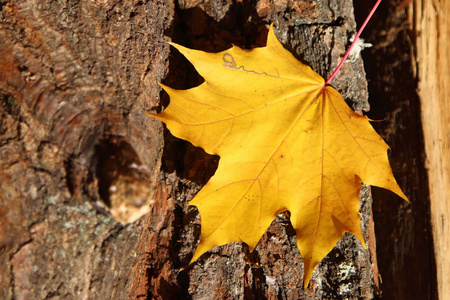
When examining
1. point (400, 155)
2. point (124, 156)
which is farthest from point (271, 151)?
point (400, 155)

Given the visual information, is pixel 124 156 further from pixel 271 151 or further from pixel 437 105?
pixel 437 105

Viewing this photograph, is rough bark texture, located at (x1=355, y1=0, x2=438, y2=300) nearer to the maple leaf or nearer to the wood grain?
the wood grain

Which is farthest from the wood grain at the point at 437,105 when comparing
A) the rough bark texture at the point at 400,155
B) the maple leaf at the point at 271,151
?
the maple leaf at the point at 271,151

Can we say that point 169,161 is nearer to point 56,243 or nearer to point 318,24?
point 56,243

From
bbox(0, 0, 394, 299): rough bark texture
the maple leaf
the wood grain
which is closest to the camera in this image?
bbox(0, 0, 394, 299): rough bark texture

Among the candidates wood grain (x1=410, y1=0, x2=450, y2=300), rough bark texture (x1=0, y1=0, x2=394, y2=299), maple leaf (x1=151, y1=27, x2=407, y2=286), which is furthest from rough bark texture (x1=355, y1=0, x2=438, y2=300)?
maple leaf (x1=151, y1=27, x2=407, y2=286)

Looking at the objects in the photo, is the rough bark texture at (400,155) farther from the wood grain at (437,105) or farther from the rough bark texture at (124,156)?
the rough bark texture at (124,156)

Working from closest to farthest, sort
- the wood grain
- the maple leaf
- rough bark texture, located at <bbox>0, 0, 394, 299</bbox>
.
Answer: rough bark texture, located at <bbox>0, 0, 394, 299</bbox>, the maple leaf, the wood grain
